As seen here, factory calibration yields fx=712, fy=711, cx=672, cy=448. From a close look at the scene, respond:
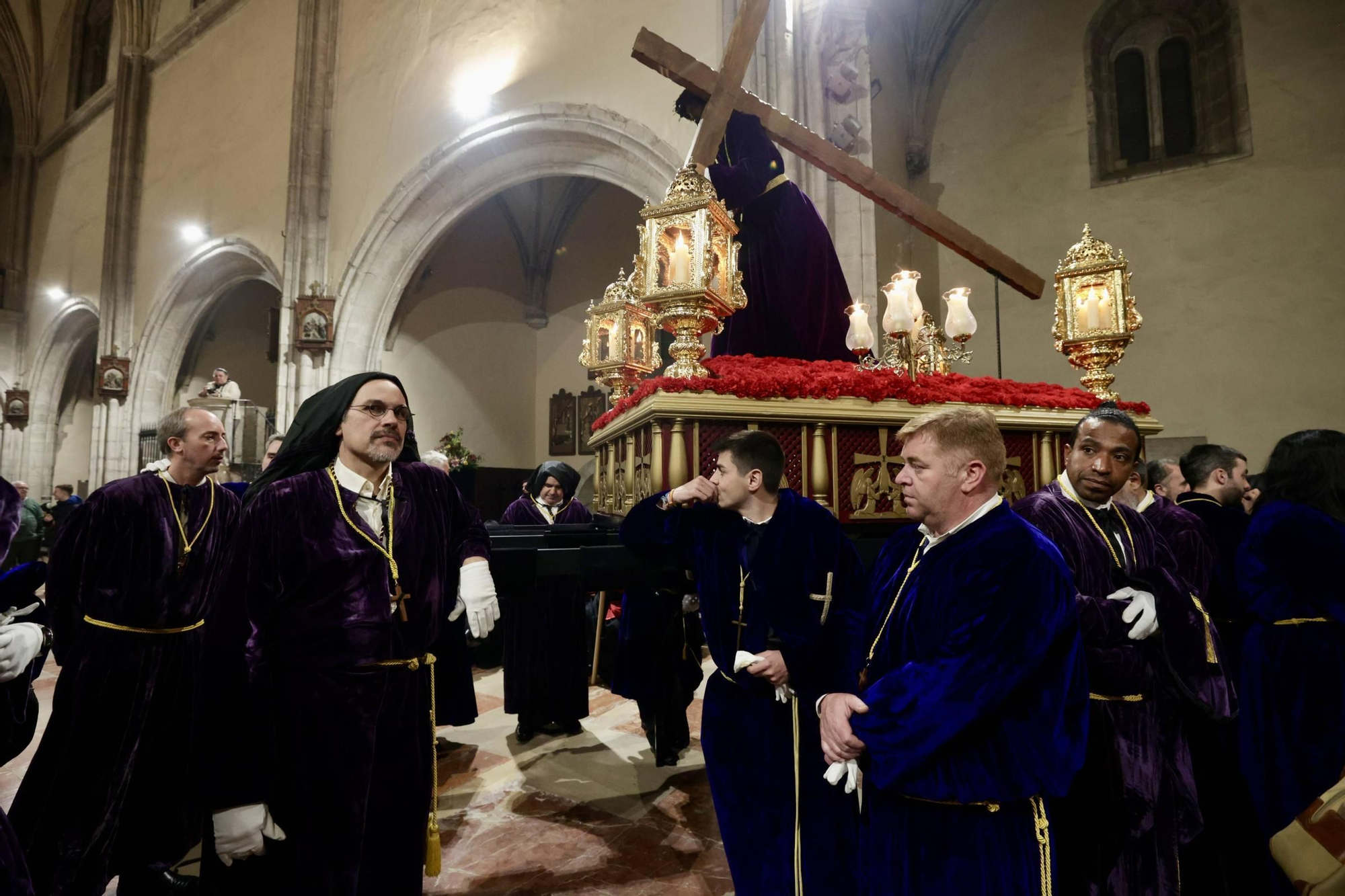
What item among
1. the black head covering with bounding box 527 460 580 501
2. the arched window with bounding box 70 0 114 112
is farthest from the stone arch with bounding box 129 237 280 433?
the black head covering with bounding box 527 460 580 501

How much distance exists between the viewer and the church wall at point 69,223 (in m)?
Answer: 16.0

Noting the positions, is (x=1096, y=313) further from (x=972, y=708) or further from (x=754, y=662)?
(x=972, y=708)

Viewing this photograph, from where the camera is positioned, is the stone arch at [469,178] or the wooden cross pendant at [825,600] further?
the stone arch at [469,178]

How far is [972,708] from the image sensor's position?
1.40m

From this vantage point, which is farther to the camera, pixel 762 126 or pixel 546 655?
pixel 546 655

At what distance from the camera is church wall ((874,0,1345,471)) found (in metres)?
8.69

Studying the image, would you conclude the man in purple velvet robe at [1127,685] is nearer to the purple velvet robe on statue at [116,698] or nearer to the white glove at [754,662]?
the white glove at [754,662]

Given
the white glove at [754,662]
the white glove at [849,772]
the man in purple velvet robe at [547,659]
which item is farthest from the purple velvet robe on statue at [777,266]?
the white glove at [849,772]

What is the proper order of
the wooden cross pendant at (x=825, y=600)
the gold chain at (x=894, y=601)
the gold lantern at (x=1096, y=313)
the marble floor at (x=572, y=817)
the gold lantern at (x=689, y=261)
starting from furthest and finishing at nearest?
1. the gold lantern at (x=1096, y=313)
2. the gold lantern at (x=689, y=261)
3. the marble floor at (x=572, y=817)
4. the wooden cross pendant at (x=825, y=600)
5. the gold chain at (x=894, y=601)

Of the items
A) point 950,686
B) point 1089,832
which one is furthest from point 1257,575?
point 950,686

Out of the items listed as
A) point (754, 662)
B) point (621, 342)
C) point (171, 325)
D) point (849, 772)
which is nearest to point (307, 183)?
point (171, 325)

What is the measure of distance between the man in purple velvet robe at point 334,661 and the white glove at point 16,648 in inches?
12.8

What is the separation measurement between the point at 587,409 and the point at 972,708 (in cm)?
1184

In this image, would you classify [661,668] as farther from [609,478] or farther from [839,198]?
[839,198]
